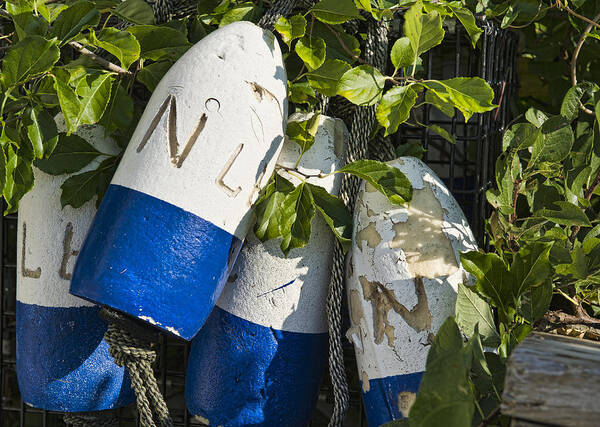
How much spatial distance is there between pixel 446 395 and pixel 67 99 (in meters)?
0.54

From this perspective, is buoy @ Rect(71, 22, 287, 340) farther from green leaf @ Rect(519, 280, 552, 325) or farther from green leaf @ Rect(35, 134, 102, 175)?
green leaf @ Rect(519, 280, 552, 325)

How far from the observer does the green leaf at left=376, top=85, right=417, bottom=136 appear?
818mm

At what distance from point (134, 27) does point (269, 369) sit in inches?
18.3

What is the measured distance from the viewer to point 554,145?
88 centimetres

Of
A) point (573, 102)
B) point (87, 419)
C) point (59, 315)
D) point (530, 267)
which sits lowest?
point (87, 419)

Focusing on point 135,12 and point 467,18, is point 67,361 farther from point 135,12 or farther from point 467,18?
point 467,18

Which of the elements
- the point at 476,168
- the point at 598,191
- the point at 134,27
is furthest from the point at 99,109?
the point at 598,191

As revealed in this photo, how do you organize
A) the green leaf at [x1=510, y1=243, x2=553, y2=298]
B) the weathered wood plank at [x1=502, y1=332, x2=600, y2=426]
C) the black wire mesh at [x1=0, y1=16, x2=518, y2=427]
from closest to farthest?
the weathered wood plank at [x1=502, y1=332, x2=600, y2=426], the green leaf at [x1=510, y1=243, x2=553, y2=298], the black wire mesh at [x1=0, y1=16, x2=518, y2=427]

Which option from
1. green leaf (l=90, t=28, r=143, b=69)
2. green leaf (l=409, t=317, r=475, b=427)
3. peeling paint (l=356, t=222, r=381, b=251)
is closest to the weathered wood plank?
green leaf (l=409, t=317, r=475, b=427)

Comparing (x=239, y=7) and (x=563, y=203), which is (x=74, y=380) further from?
(x=563, y=203)

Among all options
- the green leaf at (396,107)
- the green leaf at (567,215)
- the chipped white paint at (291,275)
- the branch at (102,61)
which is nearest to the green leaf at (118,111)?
the branch at (102,61)

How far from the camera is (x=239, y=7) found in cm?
92

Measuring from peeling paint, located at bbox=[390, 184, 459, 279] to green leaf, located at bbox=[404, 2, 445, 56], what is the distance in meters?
0.20

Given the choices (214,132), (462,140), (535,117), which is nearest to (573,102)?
(535,117)
